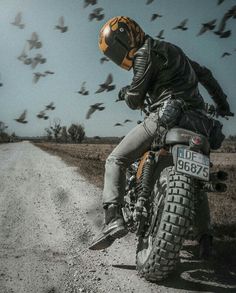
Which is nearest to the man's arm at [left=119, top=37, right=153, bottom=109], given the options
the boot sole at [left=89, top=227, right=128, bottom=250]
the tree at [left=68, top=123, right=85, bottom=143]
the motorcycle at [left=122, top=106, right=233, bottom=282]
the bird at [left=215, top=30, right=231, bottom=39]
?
the motorcycle at [left=122, top=106, right=233, bottom=282]

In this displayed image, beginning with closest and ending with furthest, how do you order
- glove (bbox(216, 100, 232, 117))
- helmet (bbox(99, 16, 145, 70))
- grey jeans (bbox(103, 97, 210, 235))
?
grey jeans (bbox(103, 97, 210, 235)) → helmet (bbox(99, 16, 145, 70)) → glove (bbox(216, 100, 232, 117))

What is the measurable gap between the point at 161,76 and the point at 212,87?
3.57 ft

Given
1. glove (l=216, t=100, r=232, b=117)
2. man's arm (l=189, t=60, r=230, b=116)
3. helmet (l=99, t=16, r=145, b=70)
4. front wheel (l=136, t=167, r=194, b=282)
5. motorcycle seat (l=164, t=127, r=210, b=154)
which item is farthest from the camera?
glove (l=216, t=100, r=232, b=117)

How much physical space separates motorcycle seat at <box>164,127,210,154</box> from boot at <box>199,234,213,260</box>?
97 centimetres

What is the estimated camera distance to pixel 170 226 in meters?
3.23

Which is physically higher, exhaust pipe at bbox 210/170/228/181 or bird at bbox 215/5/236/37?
bird at bbox 215/5/236/37

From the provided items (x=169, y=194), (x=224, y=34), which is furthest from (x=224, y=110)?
(x=224, y=34)

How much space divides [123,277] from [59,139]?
371ft

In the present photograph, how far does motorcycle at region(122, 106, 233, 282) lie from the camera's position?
10.6 ft

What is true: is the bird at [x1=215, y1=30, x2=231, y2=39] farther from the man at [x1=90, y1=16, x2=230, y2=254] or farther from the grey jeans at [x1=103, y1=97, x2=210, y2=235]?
the grey jeans at [x1=103, y1=97, x2=210, y2=235]

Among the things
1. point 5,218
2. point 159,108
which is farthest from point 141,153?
point 5,218

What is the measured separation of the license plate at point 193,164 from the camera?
3.31m

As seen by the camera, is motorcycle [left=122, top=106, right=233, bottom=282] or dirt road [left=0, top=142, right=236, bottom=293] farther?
dirt road [left=0, top=142, right=236, bottom=293]

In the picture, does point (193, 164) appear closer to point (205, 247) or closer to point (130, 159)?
point (130, 159)
